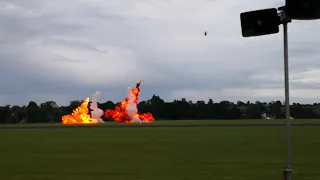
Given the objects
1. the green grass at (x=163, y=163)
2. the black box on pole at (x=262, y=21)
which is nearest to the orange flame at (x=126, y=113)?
the green grass at (x=163, y=163)

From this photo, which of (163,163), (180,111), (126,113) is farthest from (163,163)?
(180,111)

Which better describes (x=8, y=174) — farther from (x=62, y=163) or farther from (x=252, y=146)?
(x=252, y=146)

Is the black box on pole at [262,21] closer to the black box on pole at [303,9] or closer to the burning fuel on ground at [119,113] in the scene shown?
the black box on pole at [303,9]

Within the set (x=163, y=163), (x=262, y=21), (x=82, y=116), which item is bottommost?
(x=163, y=163)

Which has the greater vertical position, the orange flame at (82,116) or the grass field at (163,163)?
the orange flame at (82,116)

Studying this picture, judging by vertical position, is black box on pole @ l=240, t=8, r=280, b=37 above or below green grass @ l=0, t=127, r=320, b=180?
above

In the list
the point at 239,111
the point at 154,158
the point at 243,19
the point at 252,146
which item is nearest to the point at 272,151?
the point at 252,146

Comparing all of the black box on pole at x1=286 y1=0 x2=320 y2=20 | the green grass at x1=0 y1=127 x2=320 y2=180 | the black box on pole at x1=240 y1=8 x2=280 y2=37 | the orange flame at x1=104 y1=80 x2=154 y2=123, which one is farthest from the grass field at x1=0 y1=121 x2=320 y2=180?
the orange flame at x1=104 y1=80 x2=154 y2=123

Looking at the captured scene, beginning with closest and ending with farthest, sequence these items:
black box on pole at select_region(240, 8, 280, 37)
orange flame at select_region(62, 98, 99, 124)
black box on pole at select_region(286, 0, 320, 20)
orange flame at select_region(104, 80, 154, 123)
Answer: black box on pole at select_region(286, 0, 320, 20), black box on pole at select_region(240, 8, 280, 37), orange flame at select_region(104, 80, 154, 123), orange flame at select_region(62, 98, 99, 124)

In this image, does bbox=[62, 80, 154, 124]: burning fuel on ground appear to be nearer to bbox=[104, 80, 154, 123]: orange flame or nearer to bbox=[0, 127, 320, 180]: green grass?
bbox=[104, 80, 154, 123]: orange flame

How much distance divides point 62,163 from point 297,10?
10415 millimetres

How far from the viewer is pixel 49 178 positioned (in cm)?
1108

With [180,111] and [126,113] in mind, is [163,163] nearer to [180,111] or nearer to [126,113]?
[126,113]

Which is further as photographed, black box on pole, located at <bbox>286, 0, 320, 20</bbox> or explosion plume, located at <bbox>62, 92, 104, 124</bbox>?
explosion plume, located at <bbox>62, 92, 104, 124</bbox>
